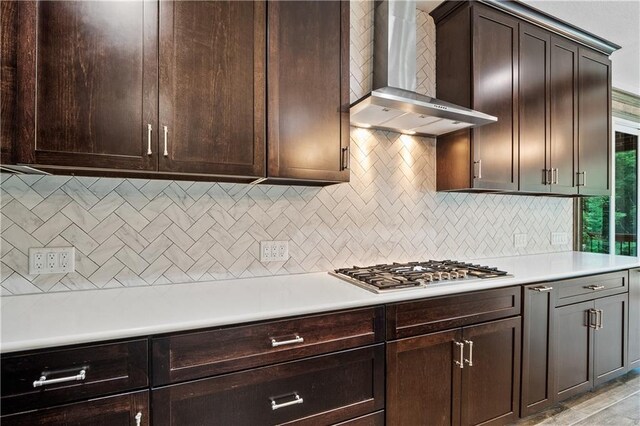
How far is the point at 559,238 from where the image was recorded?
3.14 meters

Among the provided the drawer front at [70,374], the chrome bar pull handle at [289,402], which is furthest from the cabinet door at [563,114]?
the drawer front at [70,374]

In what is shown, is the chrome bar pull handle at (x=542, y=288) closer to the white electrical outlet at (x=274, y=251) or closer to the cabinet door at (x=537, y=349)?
the cabinet door at (x=537, y=349)

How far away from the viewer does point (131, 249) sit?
1621 millimetres

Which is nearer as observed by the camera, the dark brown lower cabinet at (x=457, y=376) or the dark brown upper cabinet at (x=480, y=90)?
the dark brown lower cabinet at (x=457, y=376)

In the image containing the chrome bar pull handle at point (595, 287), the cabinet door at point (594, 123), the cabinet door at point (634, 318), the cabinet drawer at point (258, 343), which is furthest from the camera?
the cabinet door at point (594, 123)

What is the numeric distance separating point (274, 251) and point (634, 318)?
2699 mm

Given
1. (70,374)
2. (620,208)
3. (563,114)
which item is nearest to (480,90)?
(563,114)

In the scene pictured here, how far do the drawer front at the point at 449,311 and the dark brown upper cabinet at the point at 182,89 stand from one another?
738 millimetres

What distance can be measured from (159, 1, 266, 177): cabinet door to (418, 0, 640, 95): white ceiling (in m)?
1.46

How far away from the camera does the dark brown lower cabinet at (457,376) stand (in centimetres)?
156

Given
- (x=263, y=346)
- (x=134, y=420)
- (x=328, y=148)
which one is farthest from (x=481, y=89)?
(x=134, y=420)

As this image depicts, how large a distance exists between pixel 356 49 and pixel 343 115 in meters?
0.70

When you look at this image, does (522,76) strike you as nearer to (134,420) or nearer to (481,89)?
(481,89)

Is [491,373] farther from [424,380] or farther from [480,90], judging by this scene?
[480,90]
